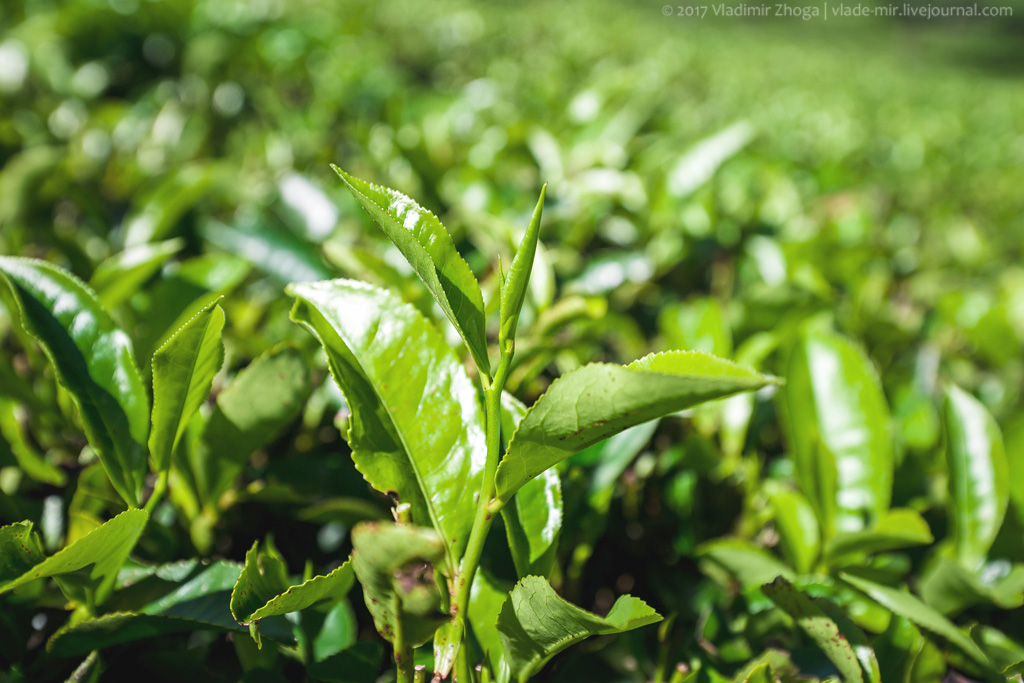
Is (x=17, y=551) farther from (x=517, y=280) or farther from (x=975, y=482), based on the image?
(x=975, y=482)

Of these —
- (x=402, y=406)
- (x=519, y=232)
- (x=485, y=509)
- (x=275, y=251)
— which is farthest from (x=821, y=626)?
(x=275, y=251)

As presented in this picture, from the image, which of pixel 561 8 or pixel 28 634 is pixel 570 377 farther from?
pixel 561 8

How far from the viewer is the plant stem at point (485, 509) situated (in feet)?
2.06

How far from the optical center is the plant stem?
626 mm

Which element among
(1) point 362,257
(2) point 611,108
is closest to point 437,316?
(1) point 362,257

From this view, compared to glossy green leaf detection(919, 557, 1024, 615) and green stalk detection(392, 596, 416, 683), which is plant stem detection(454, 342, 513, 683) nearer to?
green stalk detection(392, 596, 416, 683)

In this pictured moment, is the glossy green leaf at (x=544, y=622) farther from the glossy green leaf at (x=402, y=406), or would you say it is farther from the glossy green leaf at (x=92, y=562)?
the glossy green leaf at (x=92, y=562)

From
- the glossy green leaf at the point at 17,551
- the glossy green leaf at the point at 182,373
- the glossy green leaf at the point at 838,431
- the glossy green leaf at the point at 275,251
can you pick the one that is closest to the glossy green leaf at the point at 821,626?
the glossy green leaf at the point at 838,431

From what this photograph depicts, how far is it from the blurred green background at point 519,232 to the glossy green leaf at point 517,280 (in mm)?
384

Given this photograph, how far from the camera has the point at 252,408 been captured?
0.89 m

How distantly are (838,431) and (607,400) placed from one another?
756mm

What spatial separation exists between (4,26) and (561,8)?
19.1 feet

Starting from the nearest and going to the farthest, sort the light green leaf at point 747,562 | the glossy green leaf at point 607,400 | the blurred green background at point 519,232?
the glossy green leaf at point 607,400 < the light green leaf at point 747,562 < the blurred green background at point 519,232

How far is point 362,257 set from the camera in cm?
106
